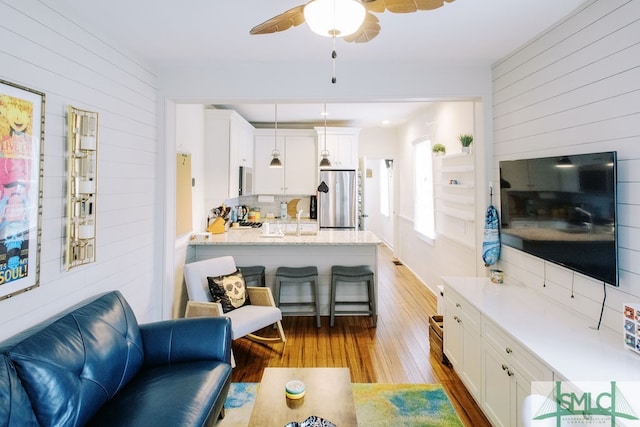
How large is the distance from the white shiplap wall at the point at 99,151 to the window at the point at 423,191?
12.8 ft

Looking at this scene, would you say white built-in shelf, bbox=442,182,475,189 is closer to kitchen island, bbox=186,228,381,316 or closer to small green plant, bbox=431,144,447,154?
small green plant, bbox=431,144,447,154

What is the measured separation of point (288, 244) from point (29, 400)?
2.69m

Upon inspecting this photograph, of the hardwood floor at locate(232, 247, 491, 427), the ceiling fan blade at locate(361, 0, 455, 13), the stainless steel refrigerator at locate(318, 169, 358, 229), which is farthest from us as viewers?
the stainless steel refrigerator at locate(318, 169, 358, 229)

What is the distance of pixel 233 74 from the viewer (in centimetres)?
322

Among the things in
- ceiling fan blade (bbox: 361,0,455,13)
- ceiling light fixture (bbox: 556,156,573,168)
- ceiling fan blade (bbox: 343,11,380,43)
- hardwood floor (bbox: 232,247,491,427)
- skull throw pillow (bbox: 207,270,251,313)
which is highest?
ceiling fan blade (bbox: 343,11,380,43)

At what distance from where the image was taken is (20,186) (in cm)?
175

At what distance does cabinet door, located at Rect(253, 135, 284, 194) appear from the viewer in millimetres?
6406

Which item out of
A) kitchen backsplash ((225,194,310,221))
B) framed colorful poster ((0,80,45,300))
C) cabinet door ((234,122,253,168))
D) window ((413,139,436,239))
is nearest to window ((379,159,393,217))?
window ((413,139,436,239))

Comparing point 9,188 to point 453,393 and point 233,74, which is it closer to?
point 233,74

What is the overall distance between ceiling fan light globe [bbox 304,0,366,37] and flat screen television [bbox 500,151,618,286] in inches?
59.3

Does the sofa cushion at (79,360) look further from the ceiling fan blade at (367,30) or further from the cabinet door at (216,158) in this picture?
the cabinet door at (216,158)

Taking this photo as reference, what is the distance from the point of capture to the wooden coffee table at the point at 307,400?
1.67m

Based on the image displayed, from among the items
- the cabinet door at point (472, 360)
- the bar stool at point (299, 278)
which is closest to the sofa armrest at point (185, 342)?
the bar stool at point (299, 278)

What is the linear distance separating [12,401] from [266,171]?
5.29 m
